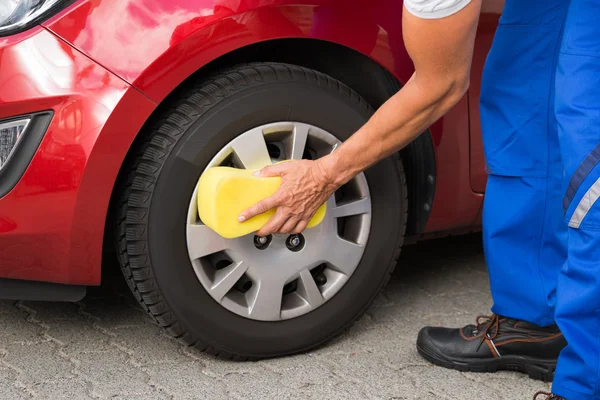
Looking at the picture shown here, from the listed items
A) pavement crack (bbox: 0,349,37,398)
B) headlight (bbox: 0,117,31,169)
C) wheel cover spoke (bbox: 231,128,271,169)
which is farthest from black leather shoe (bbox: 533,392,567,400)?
headlight (bbox: 0,117,31,169)

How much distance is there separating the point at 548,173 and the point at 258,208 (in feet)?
2.28

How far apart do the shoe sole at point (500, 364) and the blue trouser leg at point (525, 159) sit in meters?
0.11

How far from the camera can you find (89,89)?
71.7 inches

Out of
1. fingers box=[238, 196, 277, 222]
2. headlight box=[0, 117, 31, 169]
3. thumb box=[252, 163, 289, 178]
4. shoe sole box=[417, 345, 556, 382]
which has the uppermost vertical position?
headlight box=[0, 117, 31, 169]

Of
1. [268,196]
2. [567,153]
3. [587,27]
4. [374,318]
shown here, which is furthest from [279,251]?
[587,27]

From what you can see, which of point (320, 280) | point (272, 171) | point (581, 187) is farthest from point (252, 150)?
point (581, 187)

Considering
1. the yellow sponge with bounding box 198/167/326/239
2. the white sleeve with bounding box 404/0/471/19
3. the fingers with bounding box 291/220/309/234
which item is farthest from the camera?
the fingers with bounding box 291/220/309/234

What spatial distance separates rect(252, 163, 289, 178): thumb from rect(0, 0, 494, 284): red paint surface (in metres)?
0.28

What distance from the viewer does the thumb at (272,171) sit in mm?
1981

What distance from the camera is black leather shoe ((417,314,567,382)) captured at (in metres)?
2.20

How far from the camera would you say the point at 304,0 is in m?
1.98

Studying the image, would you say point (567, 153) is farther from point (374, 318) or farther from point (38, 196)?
point (38, 196)

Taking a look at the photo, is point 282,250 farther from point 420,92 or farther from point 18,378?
point 18,378

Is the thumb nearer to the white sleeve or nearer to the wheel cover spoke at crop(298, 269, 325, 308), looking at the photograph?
the wheel cover spoke at crop(298, 269, 325, 308)
